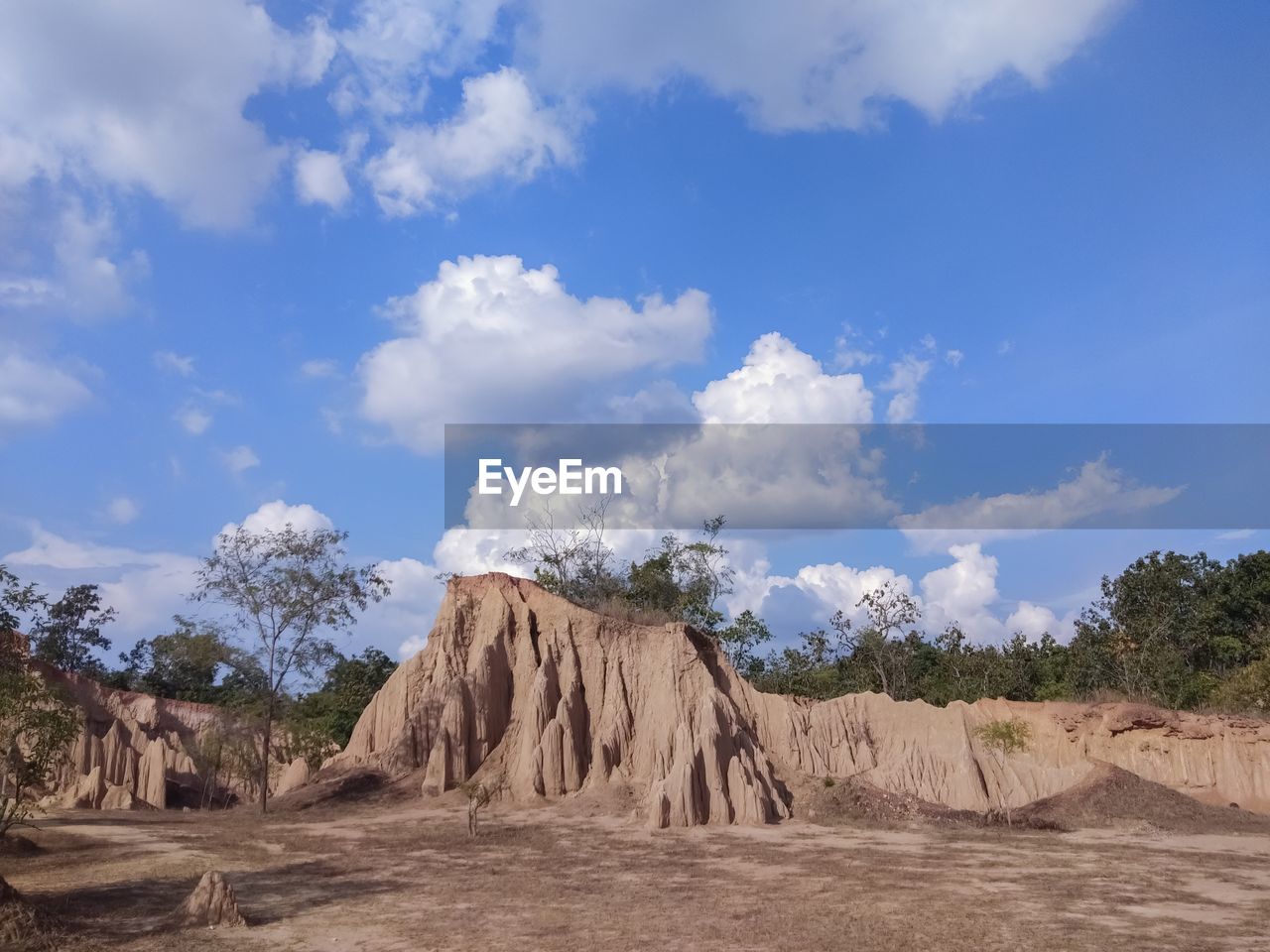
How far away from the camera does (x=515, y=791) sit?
29422 millimetres

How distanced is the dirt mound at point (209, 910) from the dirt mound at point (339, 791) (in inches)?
732

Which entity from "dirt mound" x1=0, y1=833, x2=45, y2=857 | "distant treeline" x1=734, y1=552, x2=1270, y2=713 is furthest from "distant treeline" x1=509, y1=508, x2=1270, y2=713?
"dirt mound" x1=0, y1=833, x2=45, y2=857

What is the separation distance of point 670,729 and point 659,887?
48.2 ft

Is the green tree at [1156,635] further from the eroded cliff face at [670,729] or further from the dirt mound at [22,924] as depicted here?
the dirt mound at [22,924]

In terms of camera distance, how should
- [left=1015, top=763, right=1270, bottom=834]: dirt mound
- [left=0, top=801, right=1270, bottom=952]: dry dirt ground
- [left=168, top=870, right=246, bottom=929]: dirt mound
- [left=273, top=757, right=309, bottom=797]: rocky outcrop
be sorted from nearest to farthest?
1. [left=0, top=801, right=1270, bottom=952]: dry dirt ground
2. [left=168, top=870, right=246, bottom=929]: dirt mound
3. [left=1015, top=763, right=1270, bottom=834]: dirt mound
4. [left=273, top=757, right=309, bottom=797]: rocky outcrop

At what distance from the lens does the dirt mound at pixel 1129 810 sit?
25.0 m

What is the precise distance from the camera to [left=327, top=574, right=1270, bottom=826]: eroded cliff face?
2967 cm

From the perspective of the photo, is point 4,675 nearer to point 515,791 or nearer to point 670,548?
point 515,791

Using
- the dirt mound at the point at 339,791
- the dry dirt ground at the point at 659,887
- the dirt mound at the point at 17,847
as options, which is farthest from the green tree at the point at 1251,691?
the dirt mound at the point at 17,847

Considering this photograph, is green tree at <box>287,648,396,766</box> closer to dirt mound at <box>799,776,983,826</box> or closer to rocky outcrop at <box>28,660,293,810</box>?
rocky outcrop at <box>28,660,293,810</box>

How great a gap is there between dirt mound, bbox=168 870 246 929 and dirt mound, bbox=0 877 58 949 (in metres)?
1.53

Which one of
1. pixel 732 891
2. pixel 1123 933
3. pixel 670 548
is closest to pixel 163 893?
pixel 732 891

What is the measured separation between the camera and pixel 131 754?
35.7 meters

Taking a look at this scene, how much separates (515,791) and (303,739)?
831 centimetres
